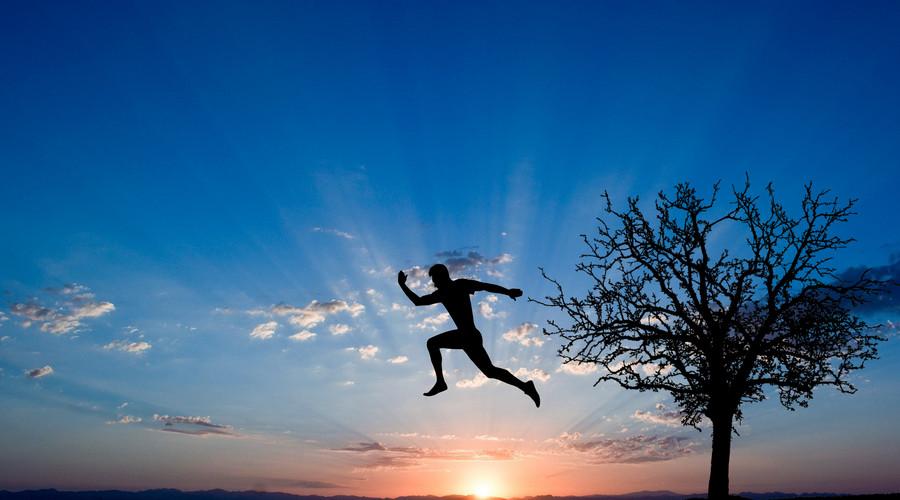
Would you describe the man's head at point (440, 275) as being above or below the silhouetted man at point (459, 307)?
above

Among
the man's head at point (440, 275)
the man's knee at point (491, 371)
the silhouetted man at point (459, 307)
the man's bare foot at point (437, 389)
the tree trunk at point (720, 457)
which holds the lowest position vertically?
the tree trunk at point (720, 457)

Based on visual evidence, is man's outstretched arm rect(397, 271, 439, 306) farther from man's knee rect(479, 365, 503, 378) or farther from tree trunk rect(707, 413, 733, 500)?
tree trunk rect(707, 413, 733, 500)

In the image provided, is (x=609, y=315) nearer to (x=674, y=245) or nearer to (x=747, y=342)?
(x=674, y=245)

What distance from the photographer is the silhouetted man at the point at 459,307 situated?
8891 millimetres

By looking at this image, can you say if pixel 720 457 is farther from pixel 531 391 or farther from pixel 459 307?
pixel 459 307

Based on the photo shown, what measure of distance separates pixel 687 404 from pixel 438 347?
1121 cm

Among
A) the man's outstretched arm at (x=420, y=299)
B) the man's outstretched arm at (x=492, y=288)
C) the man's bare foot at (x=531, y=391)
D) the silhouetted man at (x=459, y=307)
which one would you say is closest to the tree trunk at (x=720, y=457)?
the man's bare foot at (x=531, y=391)

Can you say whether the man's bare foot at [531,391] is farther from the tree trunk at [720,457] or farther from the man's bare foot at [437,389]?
the tree trunk at [720,457]

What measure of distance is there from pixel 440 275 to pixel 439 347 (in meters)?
1.16

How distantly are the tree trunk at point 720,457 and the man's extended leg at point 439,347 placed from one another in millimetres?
10318

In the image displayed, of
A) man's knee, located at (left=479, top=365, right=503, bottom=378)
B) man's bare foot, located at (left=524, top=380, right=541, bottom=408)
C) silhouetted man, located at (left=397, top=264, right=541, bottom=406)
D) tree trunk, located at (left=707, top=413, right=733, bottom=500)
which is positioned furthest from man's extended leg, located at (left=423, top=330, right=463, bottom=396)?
tree trunk, located at (left=707, top=413, right=733, bottom=500)

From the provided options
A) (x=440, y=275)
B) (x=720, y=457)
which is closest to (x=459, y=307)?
(x=440, y=275)

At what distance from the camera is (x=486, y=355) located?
9.07 metres

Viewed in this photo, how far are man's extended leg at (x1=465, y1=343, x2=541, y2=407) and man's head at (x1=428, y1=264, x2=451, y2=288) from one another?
3.50ft
